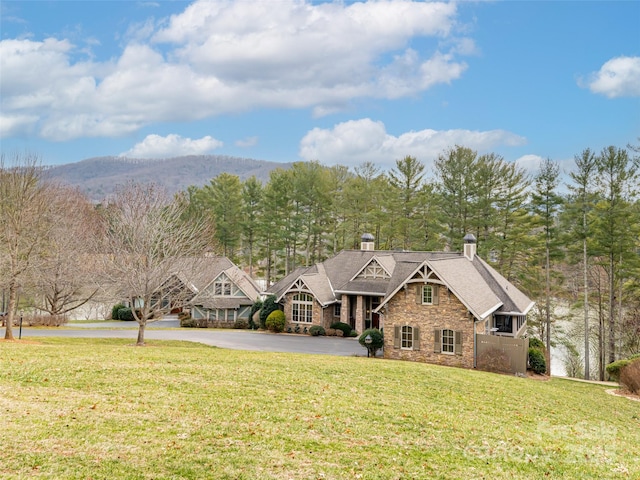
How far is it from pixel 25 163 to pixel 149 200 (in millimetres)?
6354

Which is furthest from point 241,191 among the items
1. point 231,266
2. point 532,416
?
point 532,416

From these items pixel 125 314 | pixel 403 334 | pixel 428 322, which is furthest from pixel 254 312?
pixel 428 322

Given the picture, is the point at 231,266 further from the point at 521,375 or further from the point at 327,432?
the point at 327,432

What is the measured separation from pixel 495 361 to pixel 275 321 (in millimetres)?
17292

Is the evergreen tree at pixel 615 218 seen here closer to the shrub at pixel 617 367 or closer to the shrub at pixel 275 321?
the shrub at pixel 617 367

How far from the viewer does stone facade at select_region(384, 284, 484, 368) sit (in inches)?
1060

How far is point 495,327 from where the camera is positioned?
31.7 meters

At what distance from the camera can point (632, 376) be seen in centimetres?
2400

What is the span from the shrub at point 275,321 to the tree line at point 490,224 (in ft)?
23.7

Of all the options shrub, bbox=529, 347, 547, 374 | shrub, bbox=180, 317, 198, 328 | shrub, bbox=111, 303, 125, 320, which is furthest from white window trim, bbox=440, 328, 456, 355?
shrub, bbox=111, 303, 125, 320

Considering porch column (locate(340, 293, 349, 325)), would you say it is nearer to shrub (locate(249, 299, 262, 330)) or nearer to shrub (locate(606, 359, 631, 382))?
shrub (locate(249, 299, 262, 330))

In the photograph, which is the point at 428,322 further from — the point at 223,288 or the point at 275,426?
the point at 223,288

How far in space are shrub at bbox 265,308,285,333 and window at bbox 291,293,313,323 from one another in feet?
3.01

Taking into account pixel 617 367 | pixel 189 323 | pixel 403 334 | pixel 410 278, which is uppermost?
pixel 410 278
